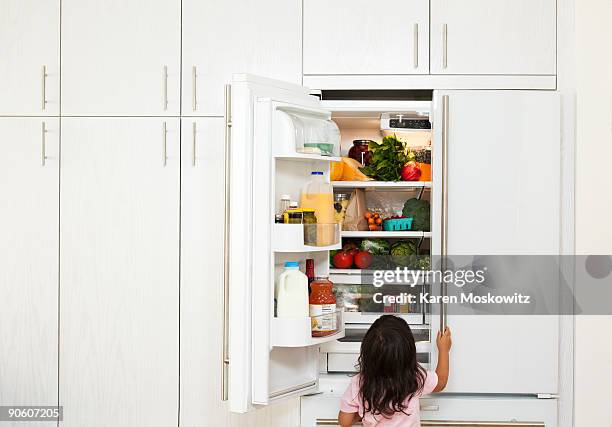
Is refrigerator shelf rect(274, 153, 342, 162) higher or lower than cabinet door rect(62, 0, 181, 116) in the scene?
lower

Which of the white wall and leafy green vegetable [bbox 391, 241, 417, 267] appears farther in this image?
leafy green vegetable [bbox 391, 241, 417, 267]

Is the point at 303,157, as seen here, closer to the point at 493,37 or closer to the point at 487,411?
the point at 493,37

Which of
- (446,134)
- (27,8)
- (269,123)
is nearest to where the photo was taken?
(269,123)

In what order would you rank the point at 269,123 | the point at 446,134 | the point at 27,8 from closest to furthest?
the point at 269,123 < the point at 446,134 < the point at 27,8

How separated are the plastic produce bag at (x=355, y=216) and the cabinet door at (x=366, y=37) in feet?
1.58

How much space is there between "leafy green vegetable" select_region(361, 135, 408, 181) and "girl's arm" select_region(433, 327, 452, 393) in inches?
23.4

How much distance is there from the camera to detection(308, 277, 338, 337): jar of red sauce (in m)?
2.54

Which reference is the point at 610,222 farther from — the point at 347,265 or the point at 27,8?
the point at 27,8

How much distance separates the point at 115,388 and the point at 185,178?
811 mm

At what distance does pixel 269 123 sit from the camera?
238 cm

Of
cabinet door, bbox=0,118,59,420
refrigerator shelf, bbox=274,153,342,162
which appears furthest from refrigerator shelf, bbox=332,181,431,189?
cabinet door, bbox=0,118,59,420

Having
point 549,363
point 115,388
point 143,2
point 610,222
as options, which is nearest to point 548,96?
point 610,222

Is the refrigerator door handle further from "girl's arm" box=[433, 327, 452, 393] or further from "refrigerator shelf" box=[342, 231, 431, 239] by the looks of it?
"refrigerator shelf" box=[342, 231, 431, 239]

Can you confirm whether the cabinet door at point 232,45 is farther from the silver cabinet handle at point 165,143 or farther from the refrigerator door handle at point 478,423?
the refrigerator door handle at point 478,423
